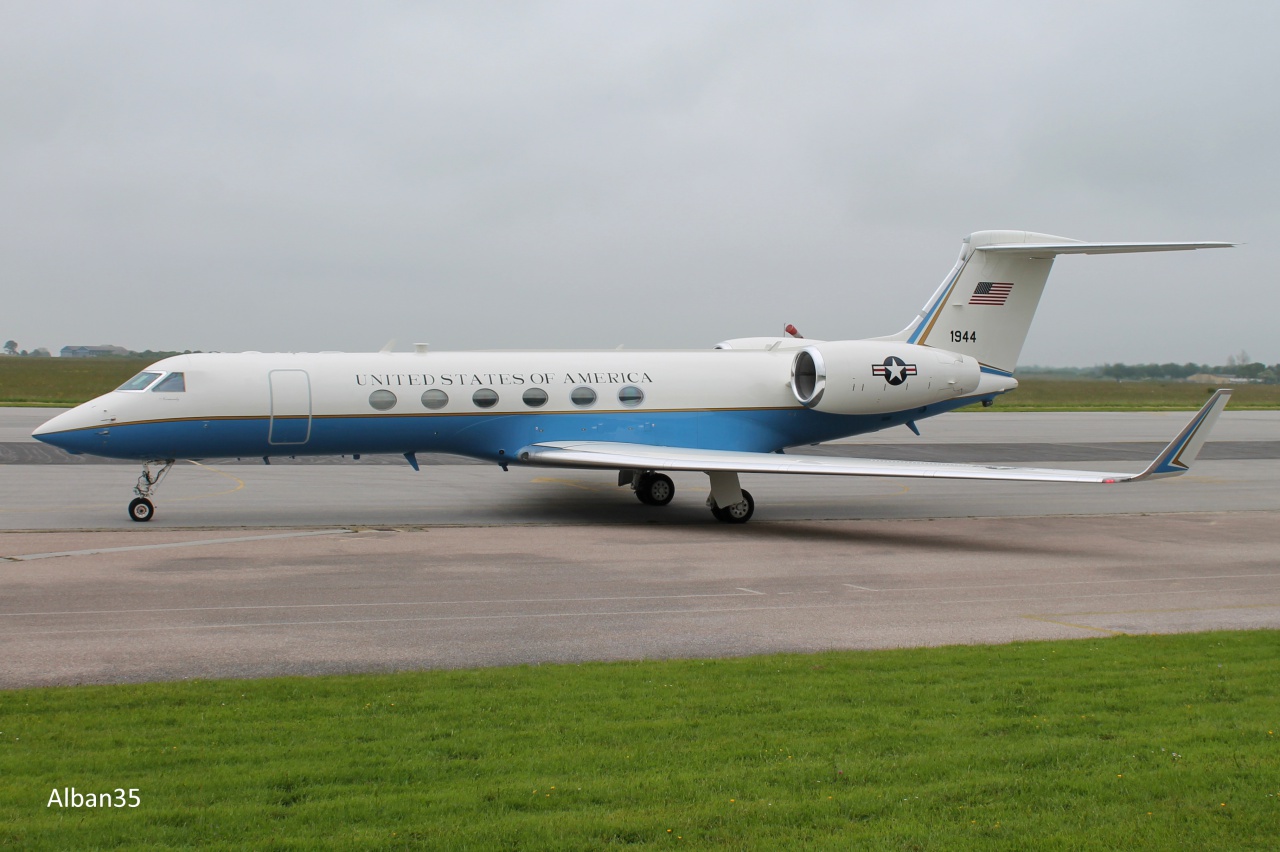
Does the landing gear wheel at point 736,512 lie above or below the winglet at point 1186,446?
below

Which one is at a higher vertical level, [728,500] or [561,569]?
[728,500]

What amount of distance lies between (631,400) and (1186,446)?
9474 mm

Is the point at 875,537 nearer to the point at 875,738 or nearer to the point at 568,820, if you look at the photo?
the point at 875,738

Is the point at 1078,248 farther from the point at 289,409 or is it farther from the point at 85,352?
the point at 85,352

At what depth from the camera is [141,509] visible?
1811 centimetres

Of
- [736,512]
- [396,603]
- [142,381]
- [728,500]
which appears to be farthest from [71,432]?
[736,512]

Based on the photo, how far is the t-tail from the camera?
2191 cm

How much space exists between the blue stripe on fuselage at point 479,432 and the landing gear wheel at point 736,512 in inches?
80.0

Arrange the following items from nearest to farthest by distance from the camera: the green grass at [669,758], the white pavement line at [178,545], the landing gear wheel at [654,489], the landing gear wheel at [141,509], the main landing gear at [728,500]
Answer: the green grass at [669,758], the white pavement line at [178,545], the landing gear wheel at [141,509], the main landing gear at [728,500], the landing gear wheel at [654,489]

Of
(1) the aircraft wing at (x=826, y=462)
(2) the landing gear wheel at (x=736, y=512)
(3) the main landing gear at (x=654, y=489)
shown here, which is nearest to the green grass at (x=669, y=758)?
(1) the aircraft wing at (x=826, y=462)

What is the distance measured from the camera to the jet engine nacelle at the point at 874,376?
20594 millimetres

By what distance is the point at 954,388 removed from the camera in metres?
21.5

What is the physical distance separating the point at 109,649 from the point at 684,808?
6366 millimetres

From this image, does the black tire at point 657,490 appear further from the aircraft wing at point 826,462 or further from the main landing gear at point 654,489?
the aircraft wing at point 826,462
